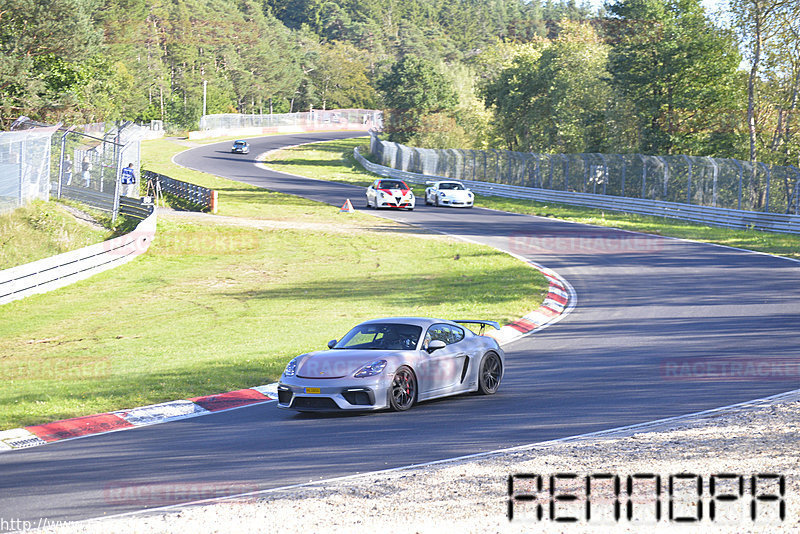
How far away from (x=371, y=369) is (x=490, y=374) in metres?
2.25

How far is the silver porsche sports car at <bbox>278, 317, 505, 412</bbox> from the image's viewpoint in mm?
11016

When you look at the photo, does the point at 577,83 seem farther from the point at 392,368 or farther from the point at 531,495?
the point at 531,495

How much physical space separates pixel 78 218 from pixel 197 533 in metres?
27.1

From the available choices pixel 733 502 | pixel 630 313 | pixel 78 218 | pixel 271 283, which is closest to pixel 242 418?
pixel 733 502

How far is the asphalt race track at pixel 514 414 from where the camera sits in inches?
324

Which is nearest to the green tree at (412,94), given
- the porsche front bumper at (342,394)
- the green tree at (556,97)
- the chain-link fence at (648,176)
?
the green tree at (556,97)

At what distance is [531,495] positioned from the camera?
7008 millimetres

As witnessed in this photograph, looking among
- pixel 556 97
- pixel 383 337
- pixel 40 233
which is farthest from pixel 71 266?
pixel 556 97

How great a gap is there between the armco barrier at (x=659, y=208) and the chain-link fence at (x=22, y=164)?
25970mm

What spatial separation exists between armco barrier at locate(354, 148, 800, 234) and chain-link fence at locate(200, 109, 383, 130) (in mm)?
71016

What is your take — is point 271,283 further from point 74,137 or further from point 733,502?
point 733,502

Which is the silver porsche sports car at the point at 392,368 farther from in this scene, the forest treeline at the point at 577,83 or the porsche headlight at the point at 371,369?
the forest treeline at the point at 577,83

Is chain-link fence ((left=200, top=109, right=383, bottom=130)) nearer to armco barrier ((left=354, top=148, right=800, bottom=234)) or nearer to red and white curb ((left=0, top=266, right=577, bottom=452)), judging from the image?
armco barrier ((left=354, top=148, right=800, bottom=234))

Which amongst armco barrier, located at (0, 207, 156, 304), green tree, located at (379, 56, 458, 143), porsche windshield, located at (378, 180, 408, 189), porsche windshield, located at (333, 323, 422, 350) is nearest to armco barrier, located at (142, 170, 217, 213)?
porsche windshield, located at (378, 180, 408, 189)
